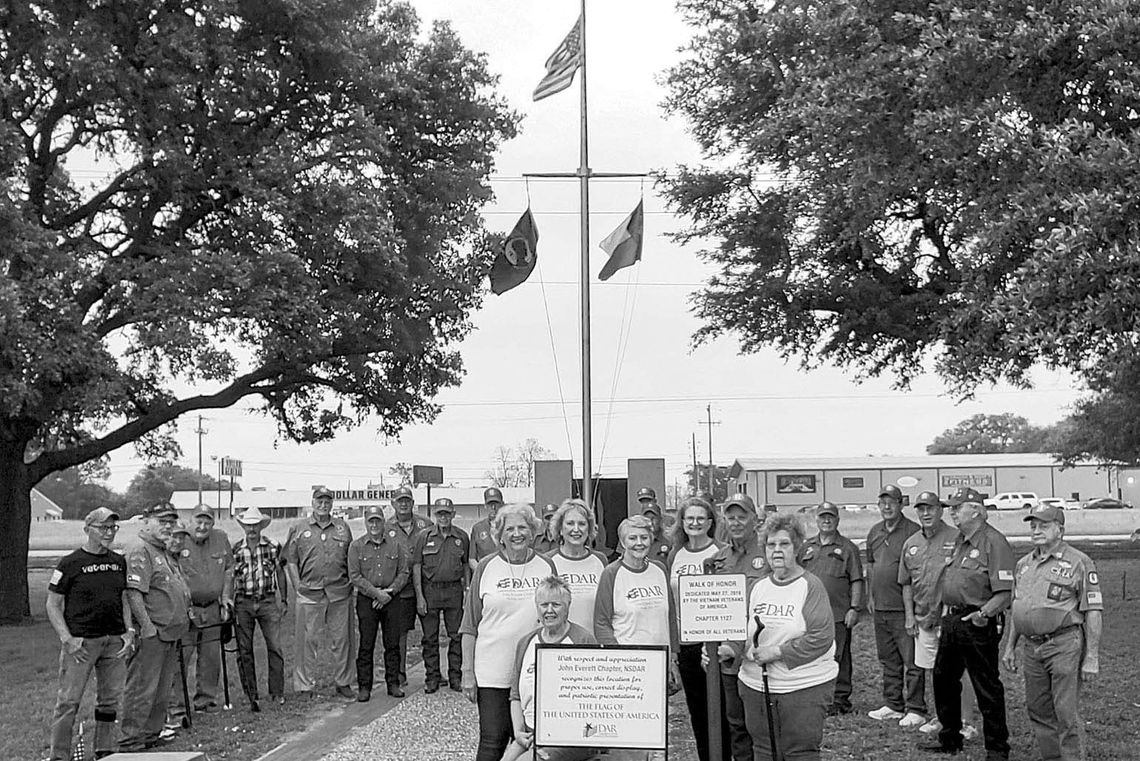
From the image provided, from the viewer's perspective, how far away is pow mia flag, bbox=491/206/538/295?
1838cm

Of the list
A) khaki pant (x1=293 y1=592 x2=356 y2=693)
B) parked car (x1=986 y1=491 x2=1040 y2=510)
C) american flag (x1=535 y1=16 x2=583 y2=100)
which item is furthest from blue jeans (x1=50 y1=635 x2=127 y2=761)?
parked car (x1=986 y1=491 x2=1040 y2=510)

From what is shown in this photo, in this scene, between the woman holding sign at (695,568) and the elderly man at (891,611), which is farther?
the elderly man at (891,611)

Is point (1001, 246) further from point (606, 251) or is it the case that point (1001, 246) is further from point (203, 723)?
point (203, 723)

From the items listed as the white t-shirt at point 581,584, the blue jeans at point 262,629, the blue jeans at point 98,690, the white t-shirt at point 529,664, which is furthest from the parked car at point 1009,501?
the white t-shirt at point 529,664

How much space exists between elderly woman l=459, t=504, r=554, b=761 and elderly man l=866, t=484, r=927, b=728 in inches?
161

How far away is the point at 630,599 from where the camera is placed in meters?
6.68

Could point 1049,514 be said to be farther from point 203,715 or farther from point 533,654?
point 203,715

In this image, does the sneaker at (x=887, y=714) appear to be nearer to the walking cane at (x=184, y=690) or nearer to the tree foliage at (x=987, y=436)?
the walking cane at (x=184, y=690)

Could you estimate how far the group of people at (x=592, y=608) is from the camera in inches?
248

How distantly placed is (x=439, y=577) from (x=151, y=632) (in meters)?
3.45

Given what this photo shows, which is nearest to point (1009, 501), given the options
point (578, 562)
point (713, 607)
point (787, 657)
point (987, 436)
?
point (987, 436)

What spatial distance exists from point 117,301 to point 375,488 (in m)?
79.2

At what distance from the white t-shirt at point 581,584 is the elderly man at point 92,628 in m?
3.75

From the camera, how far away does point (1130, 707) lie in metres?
10.2
